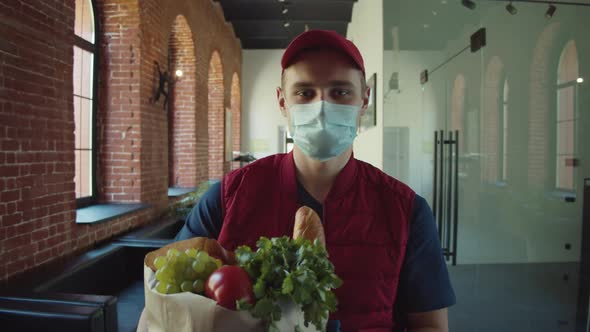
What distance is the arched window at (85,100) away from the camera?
11.9ft

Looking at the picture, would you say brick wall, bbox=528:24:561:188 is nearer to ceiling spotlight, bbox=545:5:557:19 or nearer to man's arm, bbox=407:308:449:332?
ceiling spotlight, bbox=545:5:557:19

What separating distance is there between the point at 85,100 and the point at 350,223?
3620 mm

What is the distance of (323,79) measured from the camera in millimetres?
1028

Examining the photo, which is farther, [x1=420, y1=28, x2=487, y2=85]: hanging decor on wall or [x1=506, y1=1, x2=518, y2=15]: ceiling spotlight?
[x1=420, y1=28, x2=487, y2=85]: hanging decor on wall

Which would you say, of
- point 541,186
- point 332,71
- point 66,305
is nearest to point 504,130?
point 541,186

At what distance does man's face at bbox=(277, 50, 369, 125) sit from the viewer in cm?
100

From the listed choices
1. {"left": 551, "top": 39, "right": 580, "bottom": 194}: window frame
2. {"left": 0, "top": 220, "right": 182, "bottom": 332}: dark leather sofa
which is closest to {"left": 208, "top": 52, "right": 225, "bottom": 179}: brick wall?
{"left": 0, "top": 220, "right": 182, "bottom": 332}: dark leather sofa

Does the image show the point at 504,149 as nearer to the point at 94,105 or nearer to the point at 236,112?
the point at 94,105

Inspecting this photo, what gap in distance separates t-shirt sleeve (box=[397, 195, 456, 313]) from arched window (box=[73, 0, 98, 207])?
3.51 m

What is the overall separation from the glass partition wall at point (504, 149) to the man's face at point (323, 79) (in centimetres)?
207

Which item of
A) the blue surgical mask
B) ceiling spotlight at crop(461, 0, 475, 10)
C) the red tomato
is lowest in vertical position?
the red tomato

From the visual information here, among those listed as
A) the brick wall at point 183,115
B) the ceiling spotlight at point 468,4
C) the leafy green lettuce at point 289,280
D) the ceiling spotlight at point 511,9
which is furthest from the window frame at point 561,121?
the brick wall at point 183,115

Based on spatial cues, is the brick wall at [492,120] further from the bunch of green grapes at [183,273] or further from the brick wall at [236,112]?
the brick wall at [236,112]

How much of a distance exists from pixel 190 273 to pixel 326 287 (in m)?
0.20
